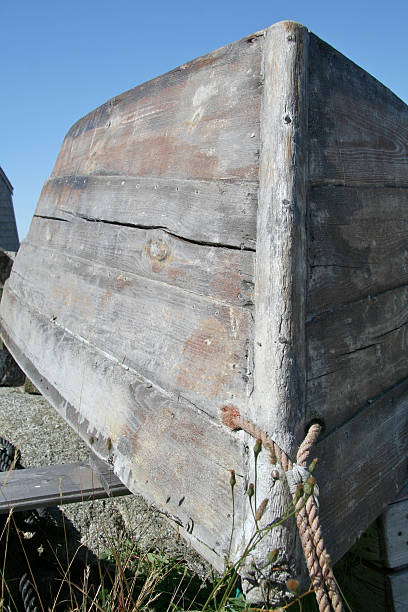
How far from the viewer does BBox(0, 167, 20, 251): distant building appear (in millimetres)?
18422

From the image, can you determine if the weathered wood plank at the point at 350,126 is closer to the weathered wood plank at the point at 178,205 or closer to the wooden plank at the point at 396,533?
the weathered wood plank at the point at 178,205

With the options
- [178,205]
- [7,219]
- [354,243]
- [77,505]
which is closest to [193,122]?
[178,205]

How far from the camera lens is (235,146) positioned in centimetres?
169

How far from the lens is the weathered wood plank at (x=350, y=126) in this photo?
1.64 metres

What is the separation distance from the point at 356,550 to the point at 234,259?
1.33 metres

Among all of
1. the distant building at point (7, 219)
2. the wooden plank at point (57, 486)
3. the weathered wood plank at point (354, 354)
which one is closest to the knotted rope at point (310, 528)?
the weathered wood plank at point (354, 354)

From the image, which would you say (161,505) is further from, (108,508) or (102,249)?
(108,508)

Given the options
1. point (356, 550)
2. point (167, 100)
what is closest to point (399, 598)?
point (356, 550)

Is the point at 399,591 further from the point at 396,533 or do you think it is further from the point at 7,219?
the point at 7,219

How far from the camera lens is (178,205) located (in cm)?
189

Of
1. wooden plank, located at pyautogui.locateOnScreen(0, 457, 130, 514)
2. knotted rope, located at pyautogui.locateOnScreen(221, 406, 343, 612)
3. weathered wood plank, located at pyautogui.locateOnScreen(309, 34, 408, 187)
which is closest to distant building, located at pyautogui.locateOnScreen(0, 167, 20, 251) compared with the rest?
wooden plank, located at pyautogui.locateOnScreen(0, 457, 130, 514)

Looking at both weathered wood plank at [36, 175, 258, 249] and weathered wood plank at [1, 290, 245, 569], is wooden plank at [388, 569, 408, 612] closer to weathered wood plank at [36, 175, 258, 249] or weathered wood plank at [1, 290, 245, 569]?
weathered wood plank at [1, 290, 245, 569]

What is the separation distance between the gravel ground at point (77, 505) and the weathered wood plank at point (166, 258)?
1.02 meters

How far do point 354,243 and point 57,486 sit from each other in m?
1.37
